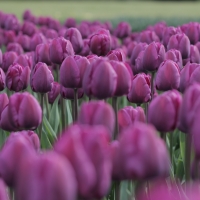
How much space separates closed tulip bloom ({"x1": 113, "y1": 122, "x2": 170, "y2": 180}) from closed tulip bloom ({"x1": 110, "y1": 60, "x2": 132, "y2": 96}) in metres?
0.53

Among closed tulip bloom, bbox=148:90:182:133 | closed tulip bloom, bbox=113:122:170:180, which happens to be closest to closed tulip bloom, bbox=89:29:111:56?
closed tulip bloom, bbox=148:90:182:133

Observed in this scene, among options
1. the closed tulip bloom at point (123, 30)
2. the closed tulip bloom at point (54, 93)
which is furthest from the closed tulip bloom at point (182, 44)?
the closed tulip bloom at point (123, 30)

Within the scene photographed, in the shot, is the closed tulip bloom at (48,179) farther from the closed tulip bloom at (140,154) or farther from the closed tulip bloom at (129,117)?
the closed tulip bloom at (129,117)

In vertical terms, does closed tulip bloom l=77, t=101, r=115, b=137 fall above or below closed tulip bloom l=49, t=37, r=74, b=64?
above

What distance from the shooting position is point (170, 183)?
1.38 meters

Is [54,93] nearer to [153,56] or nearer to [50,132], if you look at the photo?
[50,132]

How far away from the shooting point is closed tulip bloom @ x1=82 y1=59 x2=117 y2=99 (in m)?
1.17

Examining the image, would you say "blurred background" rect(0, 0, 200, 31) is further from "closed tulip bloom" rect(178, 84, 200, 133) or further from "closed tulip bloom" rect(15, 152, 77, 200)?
"closed tulip bloom" rect(15, 152, 77, 200)

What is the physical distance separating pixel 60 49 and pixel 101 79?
77 centimetres

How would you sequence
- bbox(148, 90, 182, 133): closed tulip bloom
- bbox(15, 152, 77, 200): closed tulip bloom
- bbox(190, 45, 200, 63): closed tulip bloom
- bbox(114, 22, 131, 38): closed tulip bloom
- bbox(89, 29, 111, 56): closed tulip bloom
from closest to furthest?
bbox(15, 152, 77, 200): closed tulip bloom → bbox(148, 90, 182, 133): closed tulip bloom → bbox(89, 29, 111, 56): closed tulip bloom → bbox(190, 45, 200, 63): closed tulip bloom → bbox(114, 22, 131, 38): closed tulip bloom

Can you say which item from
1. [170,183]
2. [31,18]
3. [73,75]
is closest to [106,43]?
[73,75]

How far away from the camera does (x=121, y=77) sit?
1.29m

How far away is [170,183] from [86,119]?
57 centimetres

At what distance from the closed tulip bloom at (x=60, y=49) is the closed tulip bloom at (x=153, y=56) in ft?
0.96
